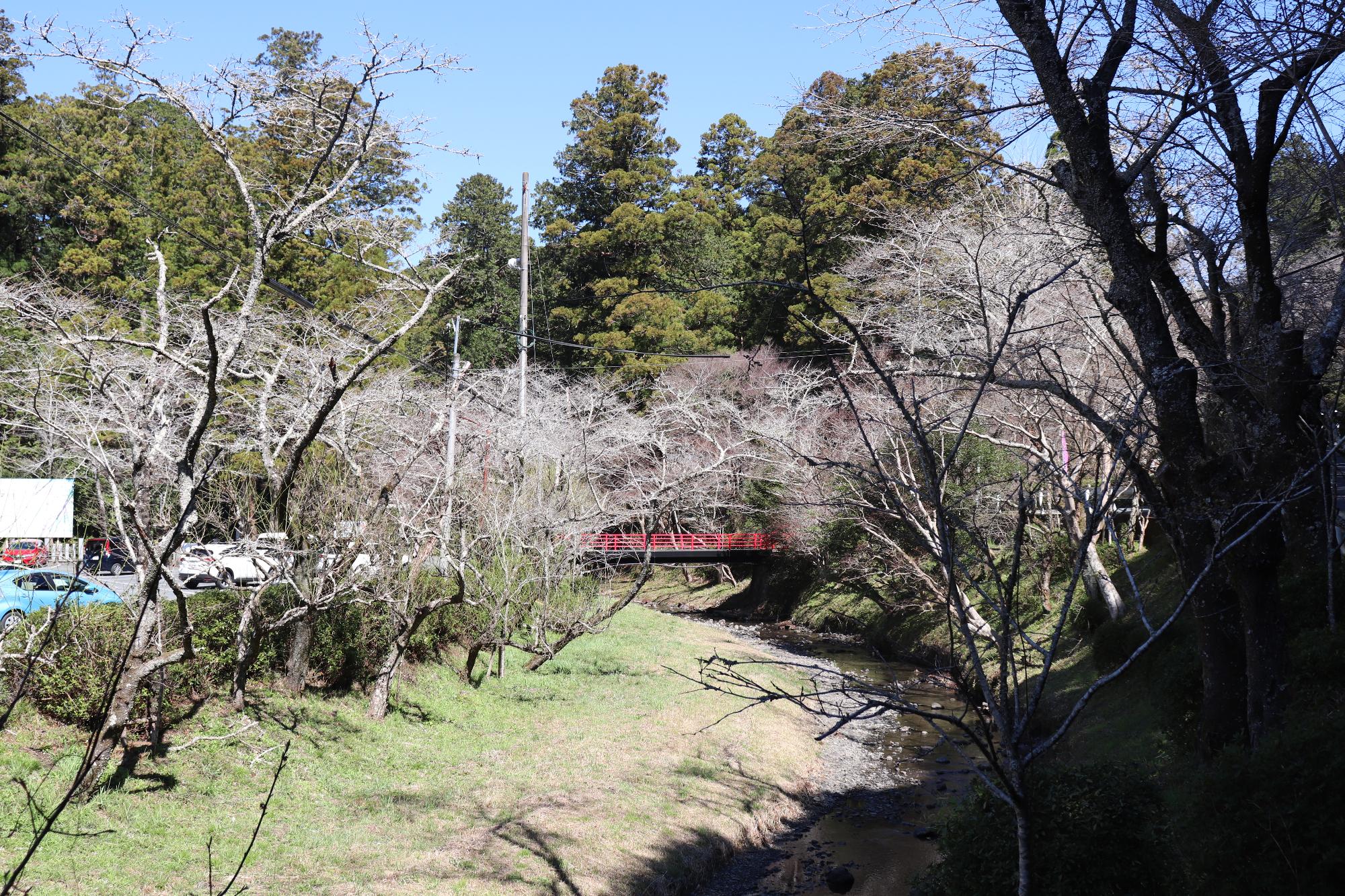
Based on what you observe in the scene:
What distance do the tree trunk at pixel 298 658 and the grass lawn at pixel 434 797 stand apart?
235 mm

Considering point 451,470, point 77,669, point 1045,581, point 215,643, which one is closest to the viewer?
point 77,669

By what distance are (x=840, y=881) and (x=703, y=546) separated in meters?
20.0

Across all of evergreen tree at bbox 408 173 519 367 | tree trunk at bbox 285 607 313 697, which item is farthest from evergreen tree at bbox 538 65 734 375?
tree trunk at bbox 285 607 313 697

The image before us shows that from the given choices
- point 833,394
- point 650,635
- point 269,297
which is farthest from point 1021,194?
point 269,297

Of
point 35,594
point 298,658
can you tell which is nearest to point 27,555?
point 35,594

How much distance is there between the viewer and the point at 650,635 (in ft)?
74.7

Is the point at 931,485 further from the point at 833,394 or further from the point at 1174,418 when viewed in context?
the point at 833,394

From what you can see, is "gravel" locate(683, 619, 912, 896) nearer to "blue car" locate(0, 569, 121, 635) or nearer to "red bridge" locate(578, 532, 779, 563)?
"blue car" locate(0, 569, 121, 635)

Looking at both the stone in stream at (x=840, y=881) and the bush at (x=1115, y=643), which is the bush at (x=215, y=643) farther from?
the bush at (x=1115, y=643)

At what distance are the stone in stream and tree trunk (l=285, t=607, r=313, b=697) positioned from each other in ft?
22.7

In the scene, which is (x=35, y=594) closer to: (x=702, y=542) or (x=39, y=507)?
(x=39, y=507)

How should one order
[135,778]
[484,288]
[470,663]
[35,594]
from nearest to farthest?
[135,778] < [35,594] < [470,663] < [484,288]

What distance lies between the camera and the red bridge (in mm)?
29062

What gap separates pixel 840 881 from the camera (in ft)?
33.6
